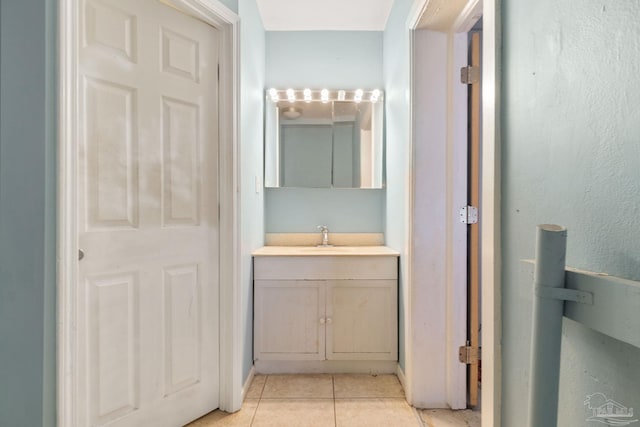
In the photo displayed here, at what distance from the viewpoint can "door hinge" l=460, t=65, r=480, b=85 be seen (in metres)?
1.71

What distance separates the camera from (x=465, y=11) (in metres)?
1.53

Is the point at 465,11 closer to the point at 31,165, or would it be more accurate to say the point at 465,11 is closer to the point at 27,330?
the point at 31,165

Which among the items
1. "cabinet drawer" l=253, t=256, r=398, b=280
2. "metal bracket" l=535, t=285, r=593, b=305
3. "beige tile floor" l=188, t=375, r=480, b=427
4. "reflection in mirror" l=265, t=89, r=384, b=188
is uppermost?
"reflection in mirror" l=265, t=89, r=384, b=188

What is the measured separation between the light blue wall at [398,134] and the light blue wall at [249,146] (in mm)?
924

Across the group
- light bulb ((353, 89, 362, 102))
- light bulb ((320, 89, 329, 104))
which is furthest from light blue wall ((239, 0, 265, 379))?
light bulb ((353, 89, 362, 102))

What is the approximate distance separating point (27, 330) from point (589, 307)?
4.76 feet

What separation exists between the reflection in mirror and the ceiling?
50cm

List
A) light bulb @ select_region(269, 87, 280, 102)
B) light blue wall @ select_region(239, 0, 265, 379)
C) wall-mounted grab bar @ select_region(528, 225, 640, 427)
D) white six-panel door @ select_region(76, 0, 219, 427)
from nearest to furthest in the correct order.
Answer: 1. wall-mounted grab bar @ select_region(528, 225, 640, 427)
2. white six-panel door @ select_region(76, 0, 219, 427)
3. light blue wall @ select_region(239, 0, 265, 379)
4. light bulb @ select_region(269, 87, 280, 102)

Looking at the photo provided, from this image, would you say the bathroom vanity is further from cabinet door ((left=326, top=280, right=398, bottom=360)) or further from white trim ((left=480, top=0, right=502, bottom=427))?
white trim ((left=480, top=0, right=502, bottom=427))

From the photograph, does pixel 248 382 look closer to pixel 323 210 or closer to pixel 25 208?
pixel 323 210

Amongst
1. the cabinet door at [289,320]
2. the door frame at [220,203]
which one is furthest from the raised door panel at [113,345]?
the cabinet door at [289,320]

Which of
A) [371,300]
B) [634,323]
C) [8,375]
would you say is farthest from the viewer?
[371,300]

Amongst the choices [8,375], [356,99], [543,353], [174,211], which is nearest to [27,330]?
[8,375]

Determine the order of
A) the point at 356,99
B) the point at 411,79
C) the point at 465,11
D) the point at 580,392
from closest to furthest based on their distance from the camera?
the point at 580,392
the point at 465,11
the point at 411,79
the point at 356,99
